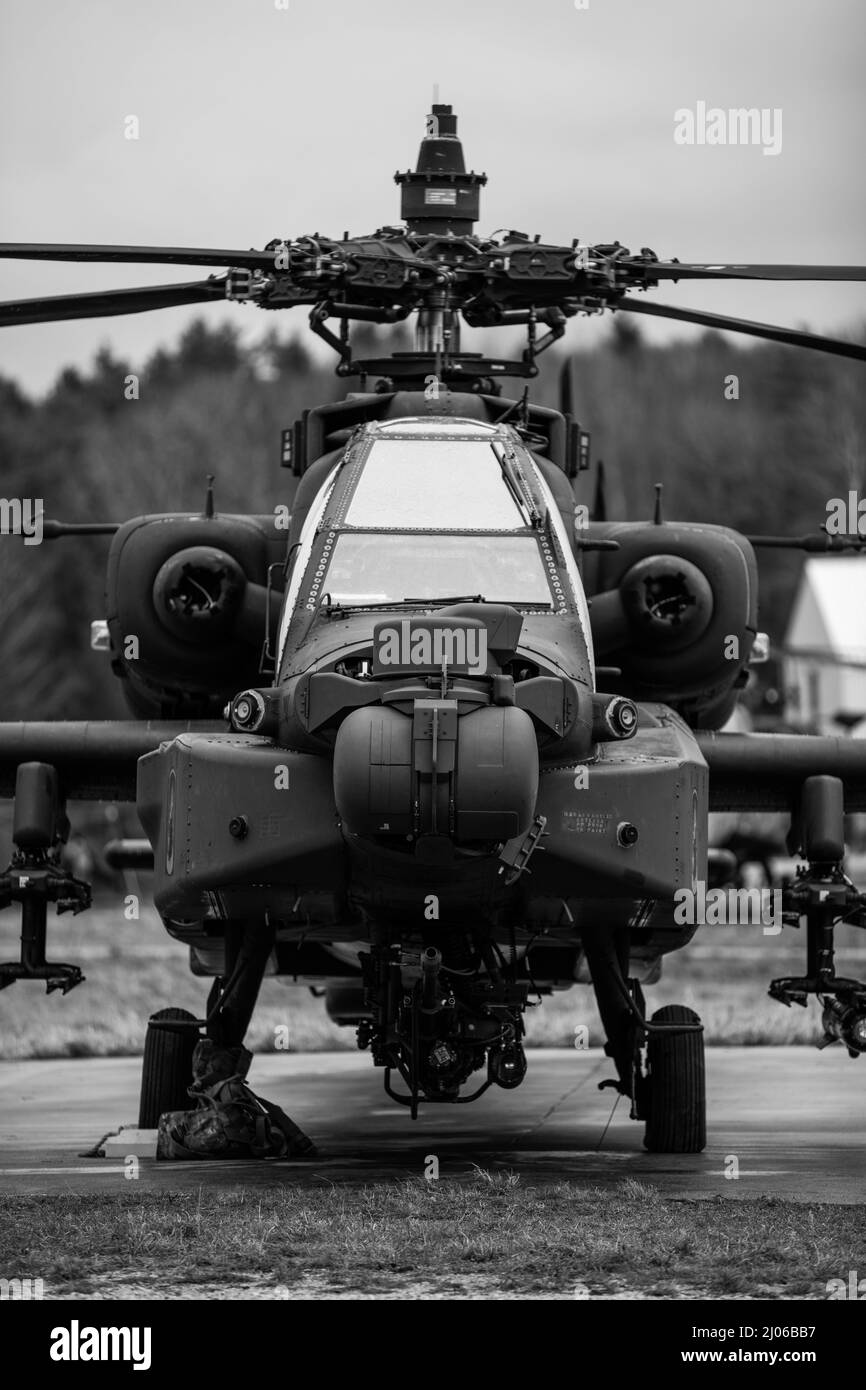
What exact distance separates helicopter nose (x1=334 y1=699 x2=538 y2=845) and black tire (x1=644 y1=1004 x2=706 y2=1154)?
288 centimetres

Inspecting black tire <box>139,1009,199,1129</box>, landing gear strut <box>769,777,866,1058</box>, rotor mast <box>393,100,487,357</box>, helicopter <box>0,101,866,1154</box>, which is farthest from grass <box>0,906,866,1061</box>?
rotor mast <box>393,100,487,357</box>

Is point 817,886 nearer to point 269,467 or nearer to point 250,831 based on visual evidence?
point 250,831

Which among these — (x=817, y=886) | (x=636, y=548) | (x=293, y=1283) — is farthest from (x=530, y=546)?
(x=293, y=1283)

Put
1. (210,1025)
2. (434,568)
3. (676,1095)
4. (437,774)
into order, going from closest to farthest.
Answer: (437,774)
(434,568)
(210,1025)
(676,1095)

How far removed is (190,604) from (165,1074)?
8.12 feet

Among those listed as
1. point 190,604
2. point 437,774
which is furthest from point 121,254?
point 437,774

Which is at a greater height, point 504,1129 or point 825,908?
point 825,908

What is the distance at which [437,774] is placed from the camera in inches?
344

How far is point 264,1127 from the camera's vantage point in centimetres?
A: 1080

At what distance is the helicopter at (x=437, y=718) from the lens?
30.5ft

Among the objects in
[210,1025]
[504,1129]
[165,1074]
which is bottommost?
[504,1129]

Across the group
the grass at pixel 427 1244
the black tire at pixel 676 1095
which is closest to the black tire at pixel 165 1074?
the black tire at pixel 676 1095

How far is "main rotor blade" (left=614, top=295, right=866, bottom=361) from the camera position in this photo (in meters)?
11.8

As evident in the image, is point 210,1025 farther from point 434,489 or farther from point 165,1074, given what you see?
point 434,489
